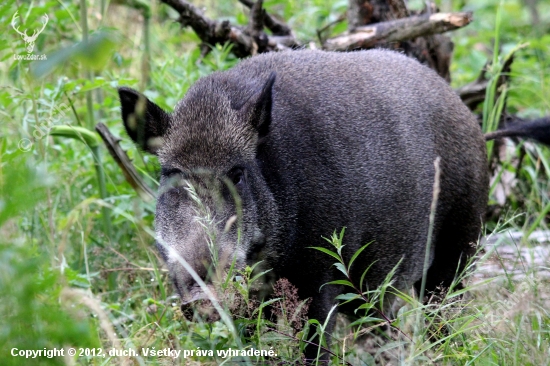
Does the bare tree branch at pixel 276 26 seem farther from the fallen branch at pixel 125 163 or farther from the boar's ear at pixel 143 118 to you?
the boar's ear at pixel 143 118

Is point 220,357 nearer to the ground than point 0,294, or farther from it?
nearer to the ground

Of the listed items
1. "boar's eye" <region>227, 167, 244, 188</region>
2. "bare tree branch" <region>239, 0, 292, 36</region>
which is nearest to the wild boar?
"boar's eye" <region>227, 167, 244, 188</region>

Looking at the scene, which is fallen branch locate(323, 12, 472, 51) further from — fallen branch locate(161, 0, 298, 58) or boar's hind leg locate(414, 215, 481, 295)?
boar's hind leg locate(414, 215, 481, 295)

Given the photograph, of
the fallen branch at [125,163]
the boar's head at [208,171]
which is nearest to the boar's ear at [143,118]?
the boar's head at [208,171]

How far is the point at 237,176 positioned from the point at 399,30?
270 centimetres

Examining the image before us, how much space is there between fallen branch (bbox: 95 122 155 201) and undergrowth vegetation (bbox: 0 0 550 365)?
0.09 meters

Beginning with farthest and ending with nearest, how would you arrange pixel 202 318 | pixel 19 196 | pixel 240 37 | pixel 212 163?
pixel 240 37 → pixel 212 163 → pixel 202 318 → pixel 19 196

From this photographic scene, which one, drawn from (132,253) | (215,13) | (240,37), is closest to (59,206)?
Answer: (132,253)

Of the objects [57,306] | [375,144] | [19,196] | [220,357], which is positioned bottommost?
[220,357]

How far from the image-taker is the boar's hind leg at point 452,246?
4727mm

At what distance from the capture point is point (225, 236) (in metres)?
3.37

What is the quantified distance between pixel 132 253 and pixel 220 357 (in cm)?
192

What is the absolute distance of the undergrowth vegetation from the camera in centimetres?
214

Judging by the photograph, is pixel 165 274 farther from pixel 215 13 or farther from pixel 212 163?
pixel 215 13
